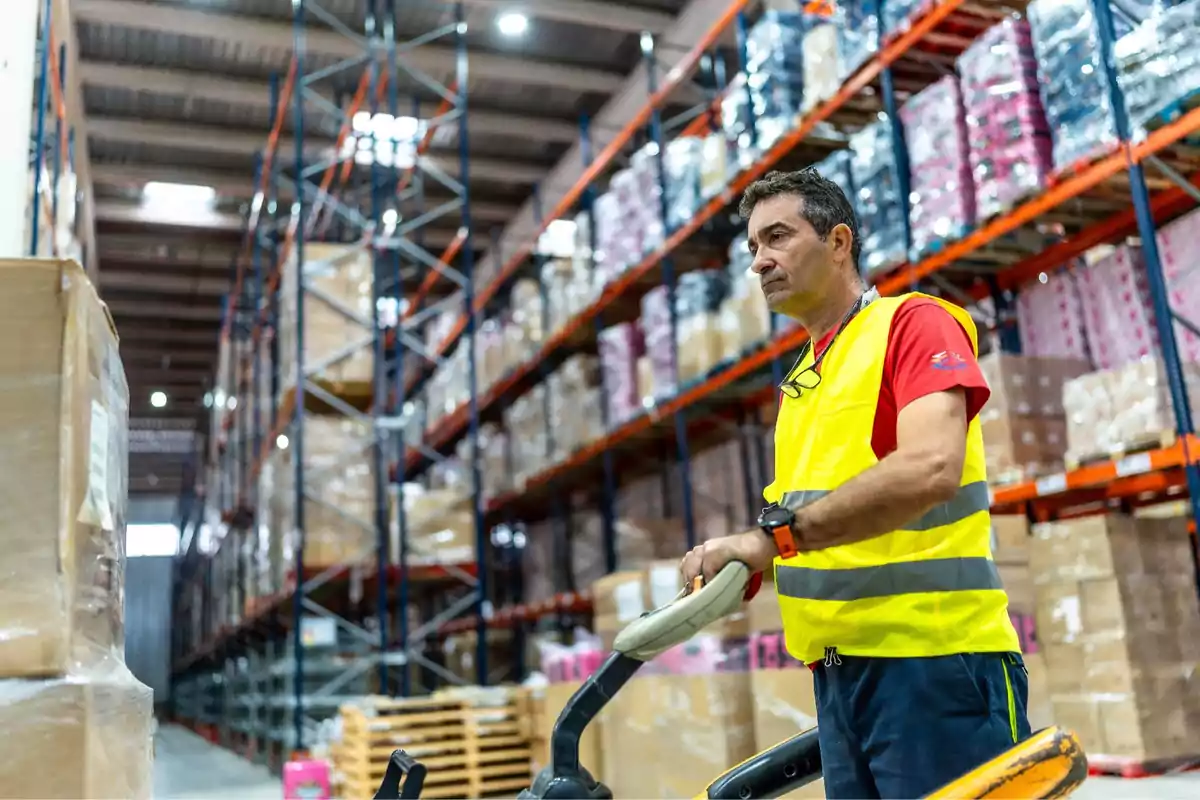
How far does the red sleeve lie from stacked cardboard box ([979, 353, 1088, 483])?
151 inches

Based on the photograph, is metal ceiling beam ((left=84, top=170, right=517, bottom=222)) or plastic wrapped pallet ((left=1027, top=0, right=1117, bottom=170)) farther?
metal ceiling beam ((left=84, top=170, right=517, bottom=222))

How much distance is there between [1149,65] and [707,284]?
389 cm

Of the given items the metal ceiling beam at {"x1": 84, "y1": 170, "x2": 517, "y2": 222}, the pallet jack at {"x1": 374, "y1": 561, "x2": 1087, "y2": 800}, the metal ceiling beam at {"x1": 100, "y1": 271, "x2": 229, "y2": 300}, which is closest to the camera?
the pallet jack at {"x1": 374, "y1": 561, "x2": 1087, "y2": 800}

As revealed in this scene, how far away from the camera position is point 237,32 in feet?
35.0

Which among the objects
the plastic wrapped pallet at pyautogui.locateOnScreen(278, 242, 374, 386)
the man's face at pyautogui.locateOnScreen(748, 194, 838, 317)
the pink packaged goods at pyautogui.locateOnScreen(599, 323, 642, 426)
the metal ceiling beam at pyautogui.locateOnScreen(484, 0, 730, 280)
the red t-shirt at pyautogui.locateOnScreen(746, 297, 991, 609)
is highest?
the metal ceiling beam at pyautogui.locateOnScreen(484, 0, 730, 280)

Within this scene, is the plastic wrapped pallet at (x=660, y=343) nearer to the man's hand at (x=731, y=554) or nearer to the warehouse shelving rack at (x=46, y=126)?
the warehouse shelving rack at (x=46, y=126)

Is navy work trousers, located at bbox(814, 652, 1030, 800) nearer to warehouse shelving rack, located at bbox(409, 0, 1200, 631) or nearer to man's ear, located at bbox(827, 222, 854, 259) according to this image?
man's ear, located at bbox(827, 222, 854, 259)

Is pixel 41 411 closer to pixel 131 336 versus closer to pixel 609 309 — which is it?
pixel 609 309

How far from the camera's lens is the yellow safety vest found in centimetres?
174

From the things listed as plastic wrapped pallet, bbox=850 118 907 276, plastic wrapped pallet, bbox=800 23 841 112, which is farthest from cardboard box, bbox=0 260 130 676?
plastic wrapped pallet, bbox=800 23 841 112

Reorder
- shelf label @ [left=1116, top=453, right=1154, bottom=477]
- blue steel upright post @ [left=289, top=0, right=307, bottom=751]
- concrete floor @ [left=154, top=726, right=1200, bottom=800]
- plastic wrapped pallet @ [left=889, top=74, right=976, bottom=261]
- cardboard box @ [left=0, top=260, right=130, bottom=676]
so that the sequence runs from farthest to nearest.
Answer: blue steel upright post @ [left=289, top=0, right=307, bottom=751] < plastic wrapped pallet @ [left=889, top=74, right=976, bottom=261] < shelf label @ [left=1116, top=453, right=1154, bottom=477] < concrete floor @ [left=154, top=726, right=1200, bottom=800] < cardboard box @ [left=0, top=260, right=130, bottom=676]

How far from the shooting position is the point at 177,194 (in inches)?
585

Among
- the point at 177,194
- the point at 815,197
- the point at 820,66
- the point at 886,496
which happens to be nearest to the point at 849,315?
the point at 815,197

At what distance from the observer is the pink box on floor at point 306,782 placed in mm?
6391
